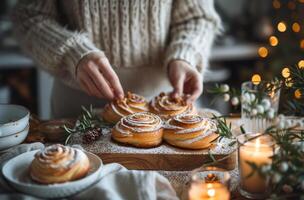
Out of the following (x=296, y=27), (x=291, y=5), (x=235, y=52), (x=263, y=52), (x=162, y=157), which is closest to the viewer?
(x=162, y=157)

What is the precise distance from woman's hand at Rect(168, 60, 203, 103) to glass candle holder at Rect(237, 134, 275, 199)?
373 mm

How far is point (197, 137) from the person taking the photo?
981 millimetres

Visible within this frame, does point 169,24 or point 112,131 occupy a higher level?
point 169,24

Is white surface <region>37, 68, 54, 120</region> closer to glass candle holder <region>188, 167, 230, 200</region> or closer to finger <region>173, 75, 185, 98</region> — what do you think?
finger <region>173, 75, 185, 98</region>

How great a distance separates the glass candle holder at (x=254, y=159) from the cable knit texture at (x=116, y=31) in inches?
19.6

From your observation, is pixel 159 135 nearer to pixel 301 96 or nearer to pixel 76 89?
pixel 301 96

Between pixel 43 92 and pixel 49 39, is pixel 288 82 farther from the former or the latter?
pixel 43 92

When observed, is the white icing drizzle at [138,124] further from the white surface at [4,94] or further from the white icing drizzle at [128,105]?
the white surface at [4,94]

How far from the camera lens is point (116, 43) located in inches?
53.3

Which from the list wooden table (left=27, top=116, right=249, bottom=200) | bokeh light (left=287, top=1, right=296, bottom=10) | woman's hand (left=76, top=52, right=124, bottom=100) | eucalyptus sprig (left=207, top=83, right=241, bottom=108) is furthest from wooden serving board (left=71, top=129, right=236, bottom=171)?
bokeh light (left=287, top=1, right=296, bottom=10)

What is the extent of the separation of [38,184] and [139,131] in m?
0.26

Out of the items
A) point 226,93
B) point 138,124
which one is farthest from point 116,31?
point 226,93

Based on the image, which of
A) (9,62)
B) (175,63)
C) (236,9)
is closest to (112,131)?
(175,63)

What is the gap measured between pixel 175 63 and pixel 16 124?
476mm
